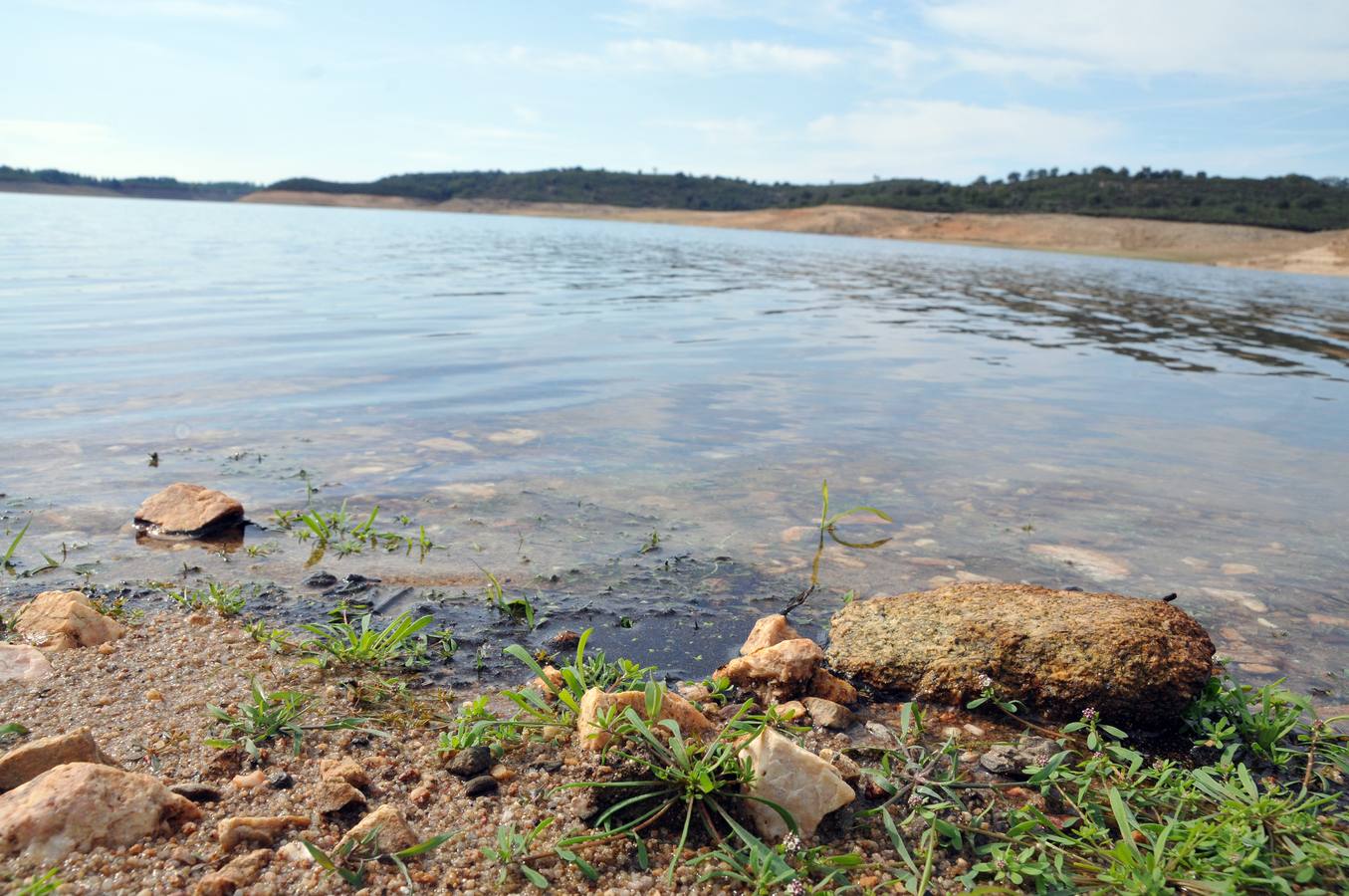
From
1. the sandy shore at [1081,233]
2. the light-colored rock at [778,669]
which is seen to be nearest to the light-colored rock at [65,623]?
the light-colored rock at [778,669]

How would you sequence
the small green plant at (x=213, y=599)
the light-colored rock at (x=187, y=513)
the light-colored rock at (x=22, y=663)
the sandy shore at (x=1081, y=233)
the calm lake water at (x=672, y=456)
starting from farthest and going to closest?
the sandy shore at (x=1081, y=233) < the light-colored rock at (x=187, y=513) < the calm lake water at (x=672, y=456) < the small green plant at (x=213, y=599) < the light-colored rock at (x=22, y=663)

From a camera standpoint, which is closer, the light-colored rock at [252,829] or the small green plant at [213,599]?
the light-colored rock at [252,829]

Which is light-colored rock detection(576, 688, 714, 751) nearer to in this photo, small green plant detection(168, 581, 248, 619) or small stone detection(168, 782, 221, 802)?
small stone detection(168, 782, 221, 802)

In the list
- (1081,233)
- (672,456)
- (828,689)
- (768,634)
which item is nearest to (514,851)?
(828,689)

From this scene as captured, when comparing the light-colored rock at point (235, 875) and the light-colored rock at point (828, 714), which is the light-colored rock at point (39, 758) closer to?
the light-colored rock at point (235, 875)

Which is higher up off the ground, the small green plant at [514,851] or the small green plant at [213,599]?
the small green plant at [514,851]

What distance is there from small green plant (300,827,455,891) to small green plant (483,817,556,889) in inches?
4.9

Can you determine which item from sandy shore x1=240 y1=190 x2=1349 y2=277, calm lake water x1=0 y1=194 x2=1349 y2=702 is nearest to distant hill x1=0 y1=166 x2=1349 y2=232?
sandy shore x1=240 y1=190 x2=1349 y2=277

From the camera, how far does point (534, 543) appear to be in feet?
13.2

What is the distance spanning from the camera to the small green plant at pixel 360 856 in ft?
5.66

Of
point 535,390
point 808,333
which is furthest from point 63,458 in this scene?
point 808,333

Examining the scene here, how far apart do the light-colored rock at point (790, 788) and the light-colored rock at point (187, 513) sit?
296cm

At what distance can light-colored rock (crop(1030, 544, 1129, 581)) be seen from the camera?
157 inches

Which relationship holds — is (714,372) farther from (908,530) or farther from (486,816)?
(486,816)
